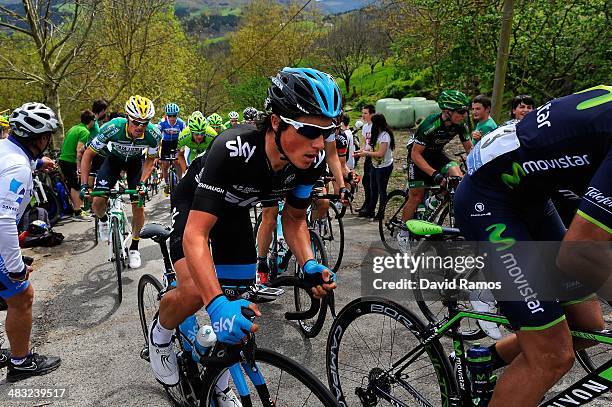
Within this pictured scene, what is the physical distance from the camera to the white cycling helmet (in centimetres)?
350

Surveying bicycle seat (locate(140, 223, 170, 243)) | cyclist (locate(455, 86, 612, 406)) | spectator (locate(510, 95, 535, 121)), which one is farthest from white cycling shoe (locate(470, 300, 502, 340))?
spectator (locate(510, 95, 535, 121))

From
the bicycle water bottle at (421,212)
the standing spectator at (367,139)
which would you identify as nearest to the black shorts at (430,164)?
the bicycle water bottle at (421,212)

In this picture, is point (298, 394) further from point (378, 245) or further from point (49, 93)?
point (49, 93)

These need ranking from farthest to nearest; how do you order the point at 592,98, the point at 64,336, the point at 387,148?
the point at 387,148 → the point at 64,336 → the point at 592,98

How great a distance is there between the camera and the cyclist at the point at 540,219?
201cm

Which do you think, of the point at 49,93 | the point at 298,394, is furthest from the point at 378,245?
the point at 49,93

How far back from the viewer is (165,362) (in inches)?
113

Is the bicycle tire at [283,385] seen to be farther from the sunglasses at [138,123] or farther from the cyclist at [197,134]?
the cyclist at [197,134]

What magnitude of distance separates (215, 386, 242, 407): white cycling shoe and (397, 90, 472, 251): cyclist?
395cm

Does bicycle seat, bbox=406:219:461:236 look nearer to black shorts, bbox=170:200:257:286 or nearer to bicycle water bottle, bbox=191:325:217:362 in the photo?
black shorts, bbox=170:200:257:286

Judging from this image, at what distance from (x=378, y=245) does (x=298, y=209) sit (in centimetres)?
478

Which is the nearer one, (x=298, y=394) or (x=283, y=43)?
(x=298, y=394)

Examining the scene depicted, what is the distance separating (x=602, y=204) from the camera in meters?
1.89

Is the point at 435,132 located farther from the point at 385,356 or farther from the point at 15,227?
the point at 15,227
